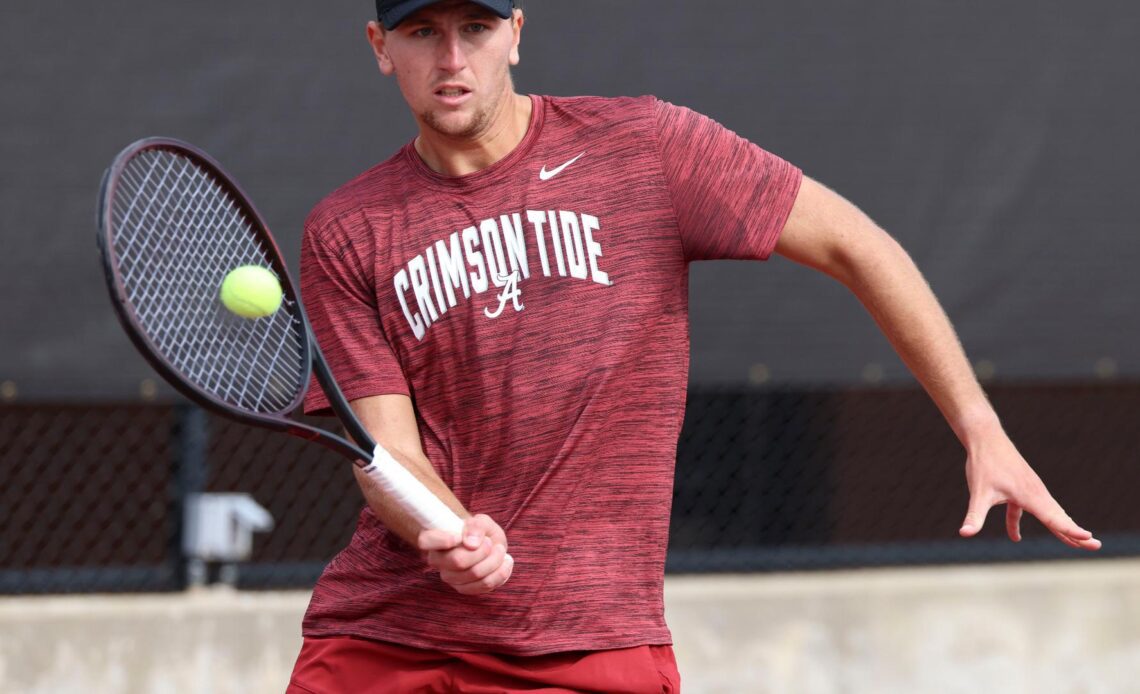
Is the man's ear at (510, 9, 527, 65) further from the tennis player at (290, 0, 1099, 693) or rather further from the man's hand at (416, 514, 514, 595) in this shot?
the man's hand at (416, 514, 514, 595)

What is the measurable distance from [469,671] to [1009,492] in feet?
2.63

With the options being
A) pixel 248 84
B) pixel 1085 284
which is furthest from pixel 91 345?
pixel 1085 284

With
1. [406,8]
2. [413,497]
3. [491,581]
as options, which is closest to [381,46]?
[406,8]

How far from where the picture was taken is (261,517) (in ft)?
12.9

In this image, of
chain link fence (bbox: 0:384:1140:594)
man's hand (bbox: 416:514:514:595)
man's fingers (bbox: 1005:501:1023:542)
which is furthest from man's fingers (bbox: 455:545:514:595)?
chain link fence (bbox: 0:384:1140:594)

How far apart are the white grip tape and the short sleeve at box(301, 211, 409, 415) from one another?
0.32m

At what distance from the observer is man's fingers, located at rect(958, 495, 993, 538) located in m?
2.19

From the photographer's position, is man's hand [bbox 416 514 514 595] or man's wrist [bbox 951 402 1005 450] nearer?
man's hand [bbox 416 514 514 595]

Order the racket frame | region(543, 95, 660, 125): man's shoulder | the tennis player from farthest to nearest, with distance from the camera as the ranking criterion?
region(543, 95, 660, 125): man's shoulder
the tennis player
the racket frame

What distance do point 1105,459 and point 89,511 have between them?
254 cm

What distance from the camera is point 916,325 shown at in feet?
7.79

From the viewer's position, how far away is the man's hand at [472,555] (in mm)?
2082

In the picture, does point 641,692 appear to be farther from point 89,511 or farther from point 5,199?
point 5,199

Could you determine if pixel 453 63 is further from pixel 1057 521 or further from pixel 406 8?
pixel 1057 521
